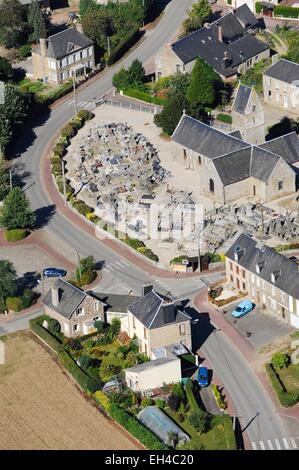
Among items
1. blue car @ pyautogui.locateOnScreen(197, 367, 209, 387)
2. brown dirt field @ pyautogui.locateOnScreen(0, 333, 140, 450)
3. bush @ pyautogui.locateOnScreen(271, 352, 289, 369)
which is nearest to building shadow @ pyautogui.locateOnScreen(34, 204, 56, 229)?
brown dirt field @ pyautogui.locateOnScreen(0, 333, 140, 450)

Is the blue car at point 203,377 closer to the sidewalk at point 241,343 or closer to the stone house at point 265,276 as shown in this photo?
the sidewalk at point 241,343

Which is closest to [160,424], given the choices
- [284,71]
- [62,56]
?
[284,71]

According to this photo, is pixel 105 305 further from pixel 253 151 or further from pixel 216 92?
pixel 216 92

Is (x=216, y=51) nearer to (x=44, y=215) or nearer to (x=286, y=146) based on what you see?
(x=286, y=146)

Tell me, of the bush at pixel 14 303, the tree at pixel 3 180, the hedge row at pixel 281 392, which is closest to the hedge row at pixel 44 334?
the bush at pixel 14 303
